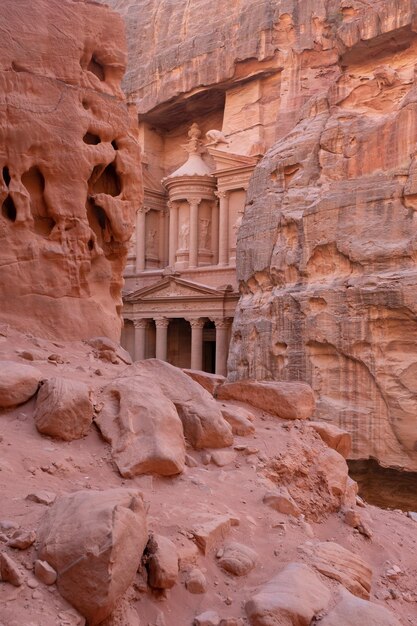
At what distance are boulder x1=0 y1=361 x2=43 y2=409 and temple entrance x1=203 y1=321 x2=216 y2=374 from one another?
79.7 ft

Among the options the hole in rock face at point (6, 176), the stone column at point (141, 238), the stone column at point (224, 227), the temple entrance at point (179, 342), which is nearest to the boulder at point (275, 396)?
the hole in rock face at point (6, 176)

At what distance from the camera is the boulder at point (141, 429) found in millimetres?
3840

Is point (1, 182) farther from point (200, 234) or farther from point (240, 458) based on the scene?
point (200, 234)

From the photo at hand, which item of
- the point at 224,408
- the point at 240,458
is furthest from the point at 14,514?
the point at 224,408

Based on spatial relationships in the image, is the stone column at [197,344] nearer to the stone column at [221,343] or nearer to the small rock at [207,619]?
the stone column at [221,343]

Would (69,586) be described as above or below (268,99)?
below

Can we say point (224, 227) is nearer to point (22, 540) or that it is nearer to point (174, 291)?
point (174, 291)

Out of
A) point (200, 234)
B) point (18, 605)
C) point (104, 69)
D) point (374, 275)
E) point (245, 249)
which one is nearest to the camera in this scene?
point (18, 605)

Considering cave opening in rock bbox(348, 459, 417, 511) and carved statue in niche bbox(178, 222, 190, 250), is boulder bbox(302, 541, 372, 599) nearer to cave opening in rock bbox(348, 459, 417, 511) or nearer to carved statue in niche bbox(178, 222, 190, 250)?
cave opening in rock bbox(348, 459, 417, 511)

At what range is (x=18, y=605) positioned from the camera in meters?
2.28

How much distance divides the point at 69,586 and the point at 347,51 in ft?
61.4

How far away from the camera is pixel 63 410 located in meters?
3.87

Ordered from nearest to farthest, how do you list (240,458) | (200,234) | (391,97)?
1. (240,458)
2. (391,97)
3. (200,234)

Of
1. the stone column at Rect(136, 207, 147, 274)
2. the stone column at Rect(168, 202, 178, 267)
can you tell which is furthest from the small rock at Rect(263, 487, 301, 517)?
the stone column at Rect(136, 207, 147, 274)
